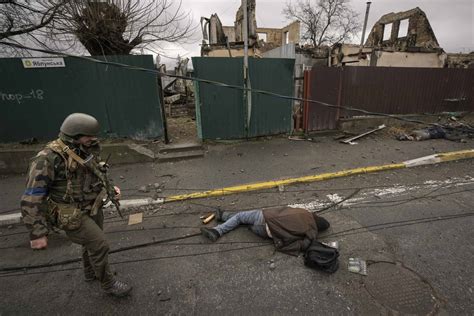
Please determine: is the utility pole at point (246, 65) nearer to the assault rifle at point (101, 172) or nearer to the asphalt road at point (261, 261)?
the asphalt road at point (261, 261)

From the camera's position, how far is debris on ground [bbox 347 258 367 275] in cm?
266

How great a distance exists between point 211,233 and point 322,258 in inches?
56.5

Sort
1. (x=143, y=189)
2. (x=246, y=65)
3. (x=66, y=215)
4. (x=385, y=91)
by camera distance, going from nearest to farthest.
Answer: (x=66, y=215) < (x=143, y=189) < (x=246, y=65) < (x=385, y=91)

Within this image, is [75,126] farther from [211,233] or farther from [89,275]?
[211,233]

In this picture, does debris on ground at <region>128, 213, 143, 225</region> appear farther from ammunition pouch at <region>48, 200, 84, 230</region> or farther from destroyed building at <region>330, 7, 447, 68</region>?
destroyed building at <region>330, 7, 447, 68</region>

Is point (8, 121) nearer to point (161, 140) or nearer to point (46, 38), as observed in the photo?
point (46, 38)

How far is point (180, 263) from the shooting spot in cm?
288

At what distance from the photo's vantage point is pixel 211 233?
10.6ft

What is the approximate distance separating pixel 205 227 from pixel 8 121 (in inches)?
241

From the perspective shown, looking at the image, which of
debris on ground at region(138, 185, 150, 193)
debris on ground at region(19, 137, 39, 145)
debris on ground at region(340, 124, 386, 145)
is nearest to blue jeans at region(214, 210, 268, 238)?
debris on ground at region(138, 185, 150, 193)

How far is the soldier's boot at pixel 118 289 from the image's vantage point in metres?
2.38

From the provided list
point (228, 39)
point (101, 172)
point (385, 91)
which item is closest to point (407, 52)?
point (385, 91)

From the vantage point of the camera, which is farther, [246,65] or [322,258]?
[246,65]

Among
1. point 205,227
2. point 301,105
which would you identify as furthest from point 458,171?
point 205,227
